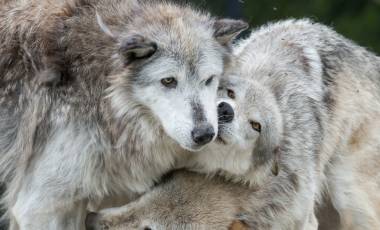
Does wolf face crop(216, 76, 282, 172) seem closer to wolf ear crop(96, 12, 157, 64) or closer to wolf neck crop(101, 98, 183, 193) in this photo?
wolf neck crop(101, 98, 183, 193)


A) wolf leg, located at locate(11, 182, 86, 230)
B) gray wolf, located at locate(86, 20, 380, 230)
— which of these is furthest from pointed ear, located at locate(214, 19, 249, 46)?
wolf leg, located at locate(11, 182, 86, 230)

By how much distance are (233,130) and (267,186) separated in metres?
0.89

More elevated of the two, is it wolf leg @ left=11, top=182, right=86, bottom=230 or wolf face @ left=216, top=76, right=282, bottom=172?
wolf face @ left=216, top=76, right=282, bottom=172

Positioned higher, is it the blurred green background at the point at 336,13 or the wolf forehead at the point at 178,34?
the wolf forehead at the point at 178,34

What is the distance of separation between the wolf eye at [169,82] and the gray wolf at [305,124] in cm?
57

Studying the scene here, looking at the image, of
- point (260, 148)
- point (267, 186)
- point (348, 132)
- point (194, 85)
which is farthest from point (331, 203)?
point (194, 85)

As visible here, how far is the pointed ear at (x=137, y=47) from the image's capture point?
→ 5.89 meters

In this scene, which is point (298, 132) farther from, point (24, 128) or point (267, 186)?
point (24, 128)

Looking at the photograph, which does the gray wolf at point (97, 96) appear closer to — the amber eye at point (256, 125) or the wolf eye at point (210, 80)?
the wolf eye at point (210, 80)

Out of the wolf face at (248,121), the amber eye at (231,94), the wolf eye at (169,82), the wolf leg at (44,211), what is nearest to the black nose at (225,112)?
the wolf face at (248,121)

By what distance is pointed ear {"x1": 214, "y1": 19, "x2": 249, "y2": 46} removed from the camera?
6.31 meters

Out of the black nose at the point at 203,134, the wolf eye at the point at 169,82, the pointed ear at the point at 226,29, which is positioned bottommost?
the black nose at the point at 203,134

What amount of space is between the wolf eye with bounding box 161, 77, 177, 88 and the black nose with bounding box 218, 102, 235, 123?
0.48 metres

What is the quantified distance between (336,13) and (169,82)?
853cm
